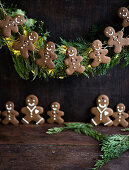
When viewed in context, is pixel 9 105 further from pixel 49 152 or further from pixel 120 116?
pixel 120 116

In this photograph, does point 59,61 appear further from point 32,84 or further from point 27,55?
point 32,84

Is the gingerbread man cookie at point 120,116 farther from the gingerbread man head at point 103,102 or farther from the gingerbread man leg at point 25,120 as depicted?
the gingerbread man leg at point 25,120

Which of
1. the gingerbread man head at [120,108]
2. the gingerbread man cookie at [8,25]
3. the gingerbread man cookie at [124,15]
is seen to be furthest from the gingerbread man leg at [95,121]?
the gingerbread man cookie at [8,25]

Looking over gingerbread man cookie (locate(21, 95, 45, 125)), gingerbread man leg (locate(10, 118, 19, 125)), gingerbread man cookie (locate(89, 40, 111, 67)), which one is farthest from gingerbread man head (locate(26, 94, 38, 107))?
gingerbread man cookie (locate(89, 40, 111, 67))

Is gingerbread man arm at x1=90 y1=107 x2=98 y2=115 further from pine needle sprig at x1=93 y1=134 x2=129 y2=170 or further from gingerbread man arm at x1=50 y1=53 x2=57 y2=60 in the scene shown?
gingerbread man arm at x1=50 y1=53 x2=57 y2=60

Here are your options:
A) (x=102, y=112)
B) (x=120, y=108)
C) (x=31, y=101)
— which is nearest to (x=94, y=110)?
(x=102, y=112)

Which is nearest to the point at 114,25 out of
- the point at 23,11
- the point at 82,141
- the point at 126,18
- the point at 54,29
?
the point at 126,18
